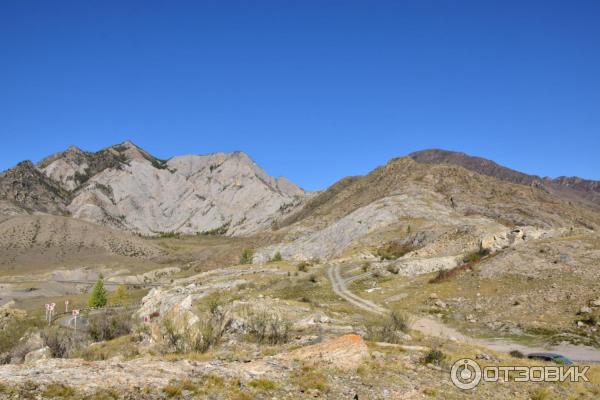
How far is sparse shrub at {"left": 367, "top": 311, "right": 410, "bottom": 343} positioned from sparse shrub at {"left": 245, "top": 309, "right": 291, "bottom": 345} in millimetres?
4271

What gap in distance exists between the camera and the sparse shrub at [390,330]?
21.4 m

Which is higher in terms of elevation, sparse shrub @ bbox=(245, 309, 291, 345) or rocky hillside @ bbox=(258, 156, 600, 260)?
rocky hillside @ bbox=(258, 156, 600, 260)

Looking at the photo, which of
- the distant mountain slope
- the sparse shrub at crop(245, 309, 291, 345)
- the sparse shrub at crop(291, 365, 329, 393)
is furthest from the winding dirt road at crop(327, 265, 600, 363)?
the distant mountain slope

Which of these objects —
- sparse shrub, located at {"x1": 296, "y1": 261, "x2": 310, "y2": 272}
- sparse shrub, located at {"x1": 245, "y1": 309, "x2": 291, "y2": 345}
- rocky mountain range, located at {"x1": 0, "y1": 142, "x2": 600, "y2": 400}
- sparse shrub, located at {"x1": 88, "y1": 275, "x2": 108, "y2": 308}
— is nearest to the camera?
rocky mountain range, located at {"x1": 0, "y1": 142, "x2": 600, "y2": 400}

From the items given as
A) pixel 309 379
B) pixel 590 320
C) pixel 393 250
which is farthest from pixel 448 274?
pixel 309 379

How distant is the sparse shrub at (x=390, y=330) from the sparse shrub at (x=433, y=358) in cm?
312

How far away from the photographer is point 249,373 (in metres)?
14.5

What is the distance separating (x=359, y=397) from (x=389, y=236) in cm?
7234

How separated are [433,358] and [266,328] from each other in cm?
832

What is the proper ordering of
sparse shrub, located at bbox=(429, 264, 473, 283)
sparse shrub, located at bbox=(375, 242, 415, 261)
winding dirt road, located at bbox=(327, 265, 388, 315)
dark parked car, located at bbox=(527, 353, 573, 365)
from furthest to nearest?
sparse shrub, located at bbox=(375, 242, 415, 261) → sparse shrub, located at bbox=(429, 264, 473, 283) → winding dirt road, located at bbox=(327, 265, 388, 315) → dark parked car, located at bbox=(527, 353, 573, 365)

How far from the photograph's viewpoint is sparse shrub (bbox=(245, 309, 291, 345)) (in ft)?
69.9

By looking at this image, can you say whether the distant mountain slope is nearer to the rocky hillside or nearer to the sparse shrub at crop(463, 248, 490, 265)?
the rocky hillside

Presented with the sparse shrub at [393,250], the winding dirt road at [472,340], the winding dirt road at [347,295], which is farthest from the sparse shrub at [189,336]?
the sparse shrub at [393,250]

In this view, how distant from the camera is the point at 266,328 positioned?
73.8 ft
